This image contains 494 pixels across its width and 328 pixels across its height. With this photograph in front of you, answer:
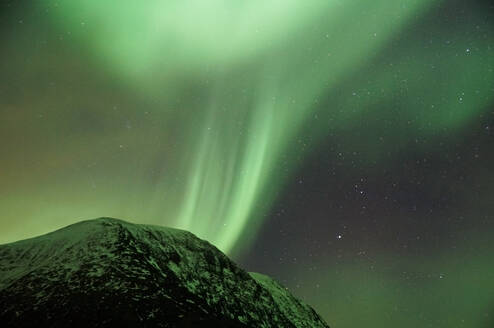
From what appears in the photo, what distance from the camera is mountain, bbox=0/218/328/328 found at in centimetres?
3705

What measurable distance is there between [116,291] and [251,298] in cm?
2701

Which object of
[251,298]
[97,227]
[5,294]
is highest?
[97,227]

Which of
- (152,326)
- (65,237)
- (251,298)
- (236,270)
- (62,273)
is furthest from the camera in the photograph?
(236,270)

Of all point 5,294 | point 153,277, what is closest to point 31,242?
point 5,294

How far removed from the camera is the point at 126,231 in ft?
179

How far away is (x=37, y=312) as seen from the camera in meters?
36.8

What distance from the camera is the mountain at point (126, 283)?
37.0 m

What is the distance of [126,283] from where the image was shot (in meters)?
42.1

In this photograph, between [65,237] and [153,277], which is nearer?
[153,277]

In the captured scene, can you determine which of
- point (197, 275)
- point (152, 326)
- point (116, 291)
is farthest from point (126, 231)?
point (152, 326)

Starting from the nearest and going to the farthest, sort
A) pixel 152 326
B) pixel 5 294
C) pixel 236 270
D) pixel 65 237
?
pixel 152 326, pixel 5 294, pixel 65 237, pixel 236 270

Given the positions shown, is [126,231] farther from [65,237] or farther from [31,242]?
[31,242]

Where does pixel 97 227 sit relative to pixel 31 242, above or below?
above

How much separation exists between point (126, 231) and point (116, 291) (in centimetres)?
1532
